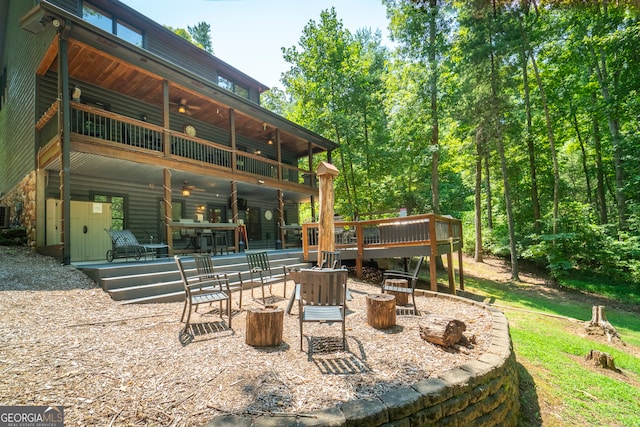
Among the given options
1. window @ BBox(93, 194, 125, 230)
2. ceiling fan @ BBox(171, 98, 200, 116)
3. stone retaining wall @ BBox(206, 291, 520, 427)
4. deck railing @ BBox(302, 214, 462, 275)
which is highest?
ceiling fan @ BBox(171, 98, 200, 116)

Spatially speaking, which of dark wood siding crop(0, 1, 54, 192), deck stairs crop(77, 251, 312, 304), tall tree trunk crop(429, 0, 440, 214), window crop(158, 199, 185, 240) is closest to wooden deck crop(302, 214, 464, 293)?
deck stairs crop(77, 251, 312, 304)

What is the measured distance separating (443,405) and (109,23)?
49.4 ft

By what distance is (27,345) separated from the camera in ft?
10.5

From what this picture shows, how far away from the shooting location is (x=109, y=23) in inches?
424

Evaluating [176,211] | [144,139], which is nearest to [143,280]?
[144,139]

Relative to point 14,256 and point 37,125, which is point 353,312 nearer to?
point 14,256

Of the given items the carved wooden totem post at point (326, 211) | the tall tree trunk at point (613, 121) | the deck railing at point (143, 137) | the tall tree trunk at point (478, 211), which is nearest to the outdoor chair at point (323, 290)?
the carved wooden totem post at point (326, 211)

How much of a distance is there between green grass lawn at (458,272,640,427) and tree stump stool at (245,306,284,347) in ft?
10.4

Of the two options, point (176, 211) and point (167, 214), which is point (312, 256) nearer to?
point (167, 214)

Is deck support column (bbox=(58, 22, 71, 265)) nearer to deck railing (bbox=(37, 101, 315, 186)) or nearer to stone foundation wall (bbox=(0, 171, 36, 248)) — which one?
deck railing (bbox=(37, 101, 315, 186))

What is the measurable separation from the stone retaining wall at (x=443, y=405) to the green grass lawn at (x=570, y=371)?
829mm

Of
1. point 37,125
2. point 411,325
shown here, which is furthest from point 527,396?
point 37,125

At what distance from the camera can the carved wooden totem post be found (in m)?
6.10

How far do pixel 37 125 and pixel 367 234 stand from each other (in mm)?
10661
